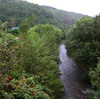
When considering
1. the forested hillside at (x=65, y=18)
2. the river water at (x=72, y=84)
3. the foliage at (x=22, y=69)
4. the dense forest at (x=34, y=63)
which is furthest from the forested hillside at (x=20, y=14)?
the foliage at (x=22, y=69)

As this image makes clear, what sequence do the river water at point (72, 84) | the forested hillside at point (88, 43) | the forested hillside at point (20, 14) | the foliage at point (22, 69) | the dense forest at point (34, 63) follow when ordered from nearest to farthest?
the foliage at point (22, 69), the dense forest at point (34, 63), the river water at point (72, 84), the forested hillside at point (88, 43), the forested hillside at point (20, 14)

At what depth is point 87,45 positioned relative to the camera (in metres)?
11.1

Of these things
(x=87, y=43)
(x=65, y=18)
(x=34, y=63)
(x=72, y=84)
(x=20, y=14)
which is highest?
(x=65, y=18)

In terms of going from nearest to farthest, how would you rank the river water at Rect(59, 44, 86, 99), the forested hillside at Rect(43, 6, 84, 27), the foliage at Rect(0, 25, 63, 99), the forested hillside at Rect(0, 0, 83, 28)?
1. the foliage at Rect(0, 25, 63, 99)
2. the river water at Rect(59, 44, 86, 99)
3. the forested hillside at Rect(0, 0, 83, 28)
4. the forested hillside at Rect(43, 6, 84, 27)

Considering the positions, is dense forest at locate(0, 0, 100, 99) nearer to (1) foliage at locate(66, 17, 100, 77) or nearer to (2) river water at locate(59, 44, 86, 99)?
(1) foliage at locate(66, 17, 100, 77)

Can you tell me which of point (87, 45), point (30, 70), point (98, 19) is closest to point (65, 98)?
point (30, 70)

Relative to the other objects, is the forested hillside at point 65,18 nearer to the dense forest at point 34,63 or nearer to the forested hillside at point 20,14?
the forested hillside at point 20,14

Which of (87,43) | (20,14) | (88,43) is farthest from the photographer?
(20,14)

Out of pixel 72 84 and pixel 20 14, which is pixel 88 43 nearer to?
pixel 72 84

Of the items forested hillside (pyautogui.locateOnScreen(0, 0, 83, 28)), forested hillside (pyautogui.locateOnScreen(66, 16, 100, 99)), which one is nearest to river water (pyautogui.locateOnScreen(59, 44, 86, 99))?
forested hillside (pyautogui.locateOnScreen(66, 16, 100, 99))

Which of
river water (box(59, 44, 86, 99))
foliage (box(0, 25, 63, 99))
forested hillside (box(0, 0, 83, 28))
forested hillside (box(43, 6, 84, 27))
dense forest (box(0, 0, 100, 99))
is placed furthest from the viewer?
forested hillside (box(43, 6, 84, 27))

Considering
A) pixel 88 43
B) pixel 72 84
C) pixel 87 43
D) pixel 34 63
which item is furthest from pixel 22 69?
pixel 72 84

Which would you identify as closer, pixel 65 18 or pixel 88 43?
pixel 88 43

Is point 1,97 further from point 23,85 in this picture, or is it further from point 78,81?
point 78,81
